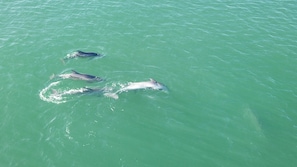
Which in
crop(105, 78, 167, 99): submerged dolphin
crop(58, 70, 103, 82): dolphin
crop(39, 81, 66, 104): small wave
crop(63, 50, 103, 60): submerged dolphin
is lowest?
crop(39, 81, 66, 104): small wave

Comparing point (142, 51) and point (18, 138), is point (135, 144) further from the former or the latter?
point (142, 51)

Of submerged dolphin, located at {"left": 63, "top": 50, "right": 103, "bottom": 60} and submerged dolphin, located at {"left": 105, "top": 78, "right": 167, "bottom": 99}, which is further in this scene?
submerged dolphin, located at {"left": 63, "top": 50, "right": 103, "bottom": 60}

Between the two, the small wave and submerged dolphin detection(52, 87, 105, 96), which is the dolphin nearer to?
submerged dolphin detection(52, 87, 105, 96)

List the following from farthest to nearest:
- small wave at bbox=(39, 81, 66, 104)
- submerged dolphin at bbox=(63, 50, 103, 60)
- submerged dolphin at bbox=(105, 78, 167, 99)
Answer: submerged dolphin at bbox=(63, 50, 103, 60), submerged dolphin at bbox=(105, 78, 167, 99), small wave at bbox=(39, 81, 66, 104)

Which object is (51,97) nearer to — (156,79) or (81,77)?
(81,77)

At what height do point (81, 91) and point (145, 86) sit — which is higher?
point (145, 86)

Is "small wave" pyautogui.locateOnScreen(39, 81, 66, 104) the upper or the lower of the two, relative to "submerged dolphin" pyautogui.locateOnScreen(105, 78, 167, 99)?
lower

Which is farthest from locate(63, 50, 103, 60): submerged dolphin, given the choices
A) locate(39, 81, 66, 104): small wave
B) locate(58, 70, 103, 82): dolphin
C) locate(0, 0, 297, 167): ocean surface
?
locate(39, 81, 66, 104): small wave

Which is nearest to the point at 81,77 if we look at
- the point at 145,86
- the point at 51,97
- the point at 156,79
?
the point at 51,97
